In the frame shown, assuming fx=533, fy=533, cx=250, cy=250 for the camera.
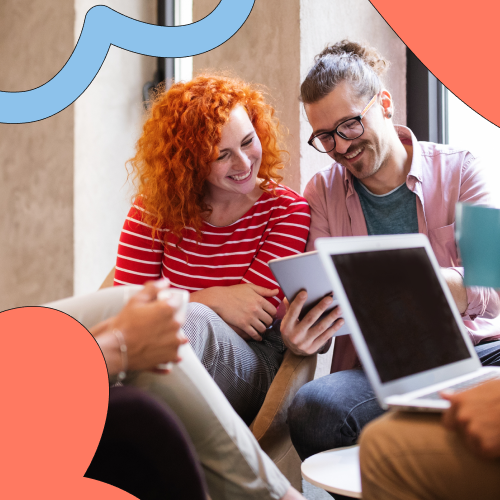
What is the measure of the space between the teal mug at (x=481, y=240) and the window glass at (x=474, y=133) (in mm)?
1025

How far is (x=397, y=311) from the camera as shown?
26.8 inches

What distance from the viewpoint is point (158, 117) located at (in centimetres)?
147

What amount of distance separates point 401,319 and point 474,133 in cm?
134

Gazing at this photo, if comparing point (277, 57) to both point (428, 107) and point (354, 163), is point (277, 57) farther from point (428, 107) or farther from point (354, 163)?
point (354, 163)

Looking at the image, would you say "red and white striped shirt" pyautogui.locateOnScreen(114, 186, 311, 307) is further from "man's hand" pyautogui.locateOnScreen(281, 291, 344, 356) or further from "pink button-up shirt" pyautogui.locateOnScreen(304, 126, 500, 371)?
"man's hand" pyautogui.locateOnScreen(281, 291, 344, 356)

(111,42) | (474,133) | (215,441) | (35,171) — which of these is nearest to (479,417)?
(215,441)

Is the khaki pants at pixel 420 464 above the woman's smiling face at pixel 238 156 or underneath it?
underneath

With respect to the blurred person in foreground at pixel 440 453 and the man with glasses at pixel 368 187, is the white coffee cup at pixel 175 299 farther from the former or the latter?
the man with glasses at pixel 368 187

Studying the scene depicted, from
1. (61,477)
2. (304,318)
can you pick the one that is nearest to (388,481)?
(61,477)

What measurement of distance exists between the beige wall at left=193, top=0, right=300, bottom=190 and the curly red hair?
295mm

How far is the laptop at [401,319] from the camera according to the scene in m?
0.60

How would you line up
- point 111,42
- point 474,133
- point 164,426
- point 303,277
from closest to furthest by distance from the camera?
point 164,426, point 303,277, point 111,42, point 474,133

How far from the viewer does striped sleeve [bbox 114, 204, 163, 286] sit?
55.1 inches

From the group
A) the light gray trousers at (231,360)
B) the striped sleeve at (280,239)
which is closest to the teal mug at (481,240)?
the light gray trousers at (231,360)
